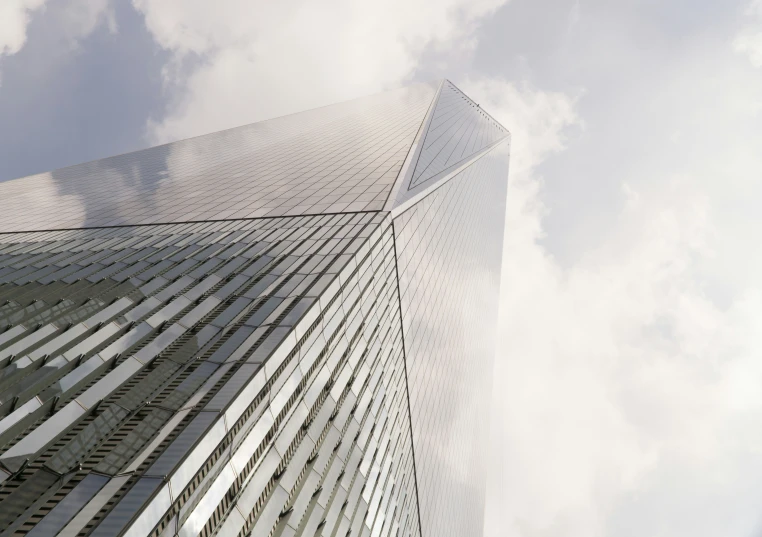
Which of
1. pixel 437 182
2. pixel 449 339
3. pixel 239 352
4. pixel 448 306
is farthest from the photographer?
pixel 449 339

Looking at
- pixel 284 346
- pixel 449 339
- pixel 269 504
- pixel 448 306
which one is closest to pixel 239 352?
pixel 284 346

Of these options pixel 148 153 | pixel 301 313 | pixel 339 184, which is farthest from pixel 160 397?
pixel 148 153

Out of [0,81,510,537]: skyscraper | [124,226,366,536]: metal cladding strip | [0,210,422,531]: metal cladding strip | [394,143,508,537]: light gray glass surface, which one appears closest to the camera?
[124,226,366,536]: metal cladding strip

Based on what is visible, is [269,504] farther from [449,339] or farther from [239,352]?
[449,339]

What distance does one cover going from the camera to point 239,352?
55.1 ft

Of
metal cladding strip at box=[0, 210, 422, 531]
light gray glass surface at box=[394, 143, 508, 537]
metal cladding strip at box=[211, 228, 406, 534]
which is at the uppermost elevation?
light gray glass surface at box=[394, 143, 508, 537]

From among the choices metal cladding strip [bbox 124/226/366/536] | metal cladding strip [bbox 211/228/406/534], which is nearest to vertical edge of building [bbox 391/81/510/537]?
metal cladding strip [bbox 124/226/366/536]

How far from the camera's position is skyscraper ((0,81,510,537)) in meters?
12.1

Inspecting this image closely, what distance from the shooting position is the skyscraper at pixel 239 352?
12117mm

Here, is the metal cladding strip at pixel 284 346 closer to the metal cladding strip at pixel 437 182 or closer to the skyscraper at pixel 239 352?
the skyscraper at pixel 239 352

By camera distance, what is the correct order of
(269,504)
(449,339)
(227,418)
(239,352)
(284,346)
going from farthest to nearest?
(449,339), (284,346), (239,352), (269,504), (227,418)

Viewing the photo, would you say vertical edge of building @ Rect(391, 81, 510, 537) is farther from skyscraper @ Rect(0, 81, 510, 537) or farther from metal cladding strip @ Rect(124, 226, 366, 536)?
metal cladding strip @ Rect(124, 226, 366, 536)

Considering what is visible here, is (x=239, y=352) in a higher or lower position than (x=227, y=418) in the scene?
higher

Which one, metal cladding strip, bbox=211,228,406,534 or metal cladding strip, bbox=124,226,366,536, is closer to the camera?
metal cladding strip, bbox=124,226,366,536
